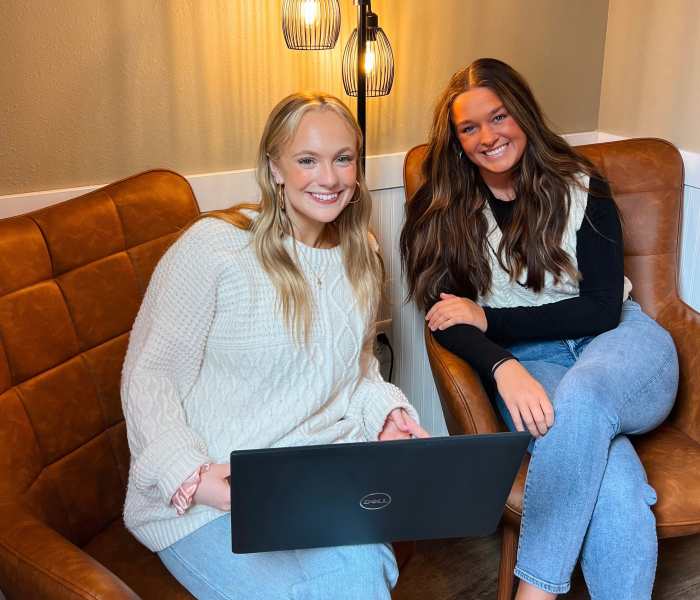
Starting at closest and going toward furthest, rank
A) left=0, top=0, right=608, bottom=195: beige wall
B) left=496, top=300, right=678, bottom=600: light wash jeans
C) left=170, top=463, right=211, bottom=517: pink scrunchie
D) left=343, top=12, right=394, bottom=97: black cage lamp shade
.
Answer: left=170, top=463, right=211, bottom=517: pink scrunchie < left=496, top=300, right=678, bottom=600: light wash jeans < left=0, top=0, right=608, bottom=195: beige wall < left=343, top=12, right=394, bottom=97: black cage lamp shade

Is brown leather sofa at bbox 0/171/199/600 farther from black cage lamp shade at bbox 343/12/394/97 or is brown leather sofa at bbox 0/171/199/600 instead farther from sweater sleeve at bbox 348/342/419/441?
black cage lamp shade at bbox 343/12/394/97

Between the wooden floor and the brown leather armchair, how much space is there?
0.26 meters

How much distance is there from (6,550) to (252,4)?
1254 millimetres

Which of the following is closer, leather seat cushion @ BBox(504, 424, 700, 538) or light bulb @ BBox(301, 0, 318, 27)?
leather seat cushion @ BBox(504, 424, 700, 538)

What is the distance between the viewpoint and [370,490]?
42.9 inches

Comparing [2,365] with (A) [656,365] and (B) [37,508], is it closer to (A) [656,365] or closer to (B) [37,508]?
(B) [37,508]

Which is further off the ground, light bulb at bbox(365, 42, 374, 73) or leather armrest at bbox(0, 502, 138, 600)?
light bulb at bbox(365, 42, 374, 73)

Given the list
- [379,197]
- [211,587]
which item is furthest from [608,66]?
[211,587]

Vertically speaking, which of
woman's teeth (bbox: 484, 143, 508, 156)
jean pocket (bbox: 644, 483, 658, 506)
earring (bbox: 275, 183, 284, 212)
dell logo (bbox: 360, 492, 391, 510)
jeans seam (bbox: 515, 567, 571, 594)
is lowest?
jeans seam (bbox: 515, 567, 571, 594)

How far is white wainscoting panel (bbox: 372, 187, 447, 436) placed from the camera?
2189 millimetres

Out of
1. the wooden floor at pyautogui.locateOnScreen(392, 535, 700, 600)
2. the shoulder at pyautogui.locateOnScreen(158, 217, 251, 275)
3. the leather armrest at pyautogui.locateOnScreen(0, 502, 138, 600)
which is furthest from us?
the wooden floor at pyautogui.locateOnScreen(392, 535, 700, 600)

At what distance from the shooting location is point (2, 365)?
1223mm

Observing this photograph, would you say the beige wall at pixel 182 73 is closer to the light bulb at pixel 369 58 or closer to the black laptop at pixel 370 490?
the light bulb at pixel 369 58

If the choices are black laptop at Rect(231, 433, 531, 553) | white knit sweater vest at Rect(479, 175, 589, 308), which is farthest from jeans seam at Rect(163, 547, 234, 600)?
white knit sweater vest at Rect(479, 175, 589, 308)
